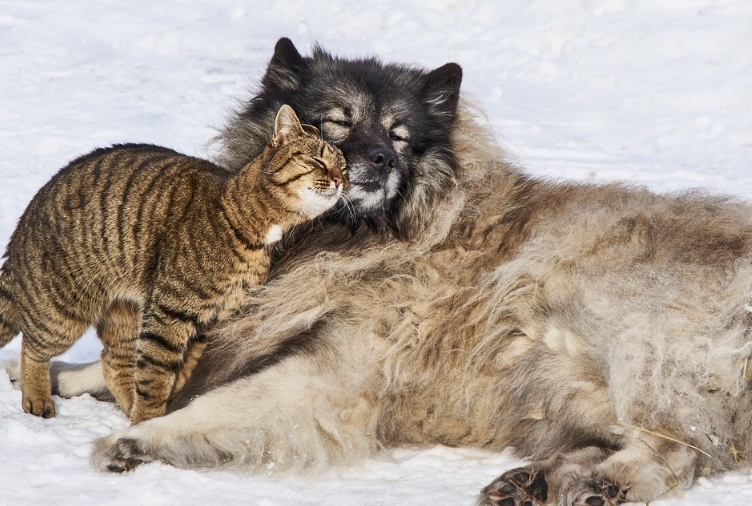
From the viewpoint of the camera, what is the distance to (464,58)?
9672mm

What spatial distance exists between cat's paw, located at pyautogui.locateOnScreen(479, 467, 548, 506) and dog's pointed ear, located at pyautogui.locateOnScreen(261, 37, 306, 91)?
7.44 feet

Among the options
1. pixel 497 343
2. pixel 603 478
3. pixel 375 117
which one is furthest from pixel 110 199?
pixel 603 478

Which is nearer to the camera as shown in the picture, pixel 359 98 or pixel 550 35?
pixel 359 98

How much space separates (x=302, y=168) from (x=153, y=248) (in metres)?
0.73

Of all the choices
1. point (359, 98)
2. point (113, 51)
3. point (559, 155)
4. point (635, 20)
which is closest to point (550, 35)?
point (635, 20)

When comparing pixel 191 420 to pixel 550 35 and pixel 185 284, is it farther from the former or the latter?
pixel 550 35

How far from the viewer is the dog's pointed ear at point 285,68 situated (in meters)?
4.83

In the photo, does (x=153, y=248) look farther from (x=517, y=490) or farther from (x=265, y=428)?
(x=517, y=490)

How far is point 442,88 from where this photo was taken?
16.4ft

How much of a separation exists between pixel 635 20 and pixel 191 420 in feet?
25.1

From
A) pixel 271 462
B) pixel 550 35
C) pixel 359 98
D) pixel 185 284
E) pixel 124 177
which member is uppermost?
pixel 550 35

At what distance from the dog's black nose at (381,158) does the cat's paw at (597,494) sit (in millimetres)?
1708

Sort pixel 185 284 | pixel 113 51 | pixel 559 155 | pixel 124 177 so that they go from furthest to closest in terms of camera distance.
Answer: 1. pixel 113 51
2. pixel 559 155
3. pixel 124 177
4. pixel 185 284

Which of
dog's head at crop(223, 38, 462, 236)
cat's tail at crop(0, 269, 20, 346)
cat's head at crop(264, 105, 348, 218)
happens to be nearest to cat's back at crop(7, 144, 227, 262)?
cat's tail at crop(0, 269, 20, 346)
